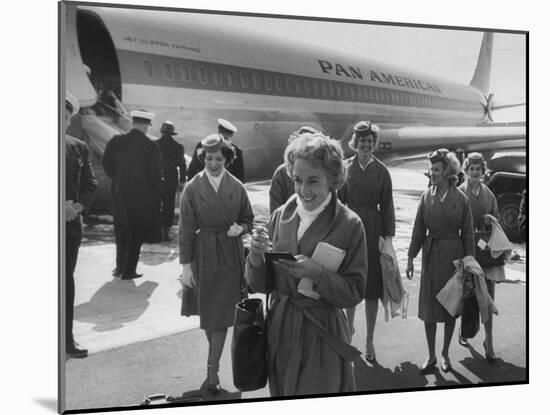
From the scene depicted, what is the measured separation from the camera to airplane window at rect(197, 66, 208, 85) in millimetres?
4594

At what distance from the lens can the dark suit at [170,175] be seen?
458 centimetres

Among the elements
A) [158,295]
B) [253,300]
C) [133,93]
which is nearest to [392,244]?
[253,300]

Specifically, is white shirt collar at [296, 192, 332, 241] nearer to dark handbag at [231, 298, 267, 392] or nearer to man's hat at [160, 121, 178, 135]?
dark handbag at [231, 298, 267, 392]

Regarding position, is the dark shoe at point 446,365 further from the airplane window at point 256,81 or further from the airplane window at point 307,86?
the airplane window at point 256,81

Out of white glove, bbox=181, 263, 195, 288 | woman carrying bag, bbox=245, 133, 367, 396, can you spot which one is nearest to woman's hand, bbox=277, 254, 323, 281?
woman carrying bag, bbox=245, 133, 367, 396

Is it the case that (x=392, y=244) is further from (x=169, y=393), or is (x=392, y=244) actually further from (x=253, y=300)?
(x=169, y=393)

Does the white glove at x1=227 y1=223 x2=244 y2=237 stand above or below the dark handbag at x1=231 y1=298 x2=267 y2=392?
above

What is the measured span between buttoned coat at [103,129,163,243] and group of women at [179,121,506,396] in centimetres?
19

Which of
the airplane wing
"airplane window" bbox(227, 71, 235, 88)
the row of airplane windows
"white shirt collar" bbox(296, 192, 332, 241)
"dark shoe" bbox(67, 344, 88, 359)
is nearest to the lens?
"white shirt collar" bbox(296, 192, 332, 241)

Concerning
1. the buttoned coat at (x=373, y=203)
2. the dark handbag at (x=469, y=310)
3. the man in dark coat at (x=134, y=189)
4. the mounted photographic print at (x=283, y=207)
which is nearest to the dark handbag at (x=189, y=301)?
the mounted photographic print at (x=283, y=207)

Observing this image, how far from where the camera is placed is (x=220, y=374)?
4.64 metres

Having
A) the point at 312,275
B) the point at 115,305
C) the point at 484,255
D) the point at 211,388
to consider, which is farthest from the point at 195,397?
the point at 484,255

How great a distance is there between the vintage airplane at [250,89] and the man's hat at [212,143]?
0.15 ft

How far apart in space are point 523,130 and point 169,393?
3155mm
